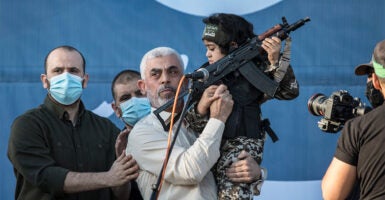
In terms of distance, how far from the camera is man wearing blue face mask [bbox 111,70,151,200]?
195 inches

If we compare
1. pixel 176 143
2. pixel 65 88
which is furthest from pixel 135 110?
pixel 176 143

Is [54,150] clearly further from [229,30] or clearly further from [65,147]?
[229,30]

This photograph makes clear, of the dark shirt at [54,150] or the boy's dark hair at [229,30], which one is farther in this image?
the dark shirt at [54,150]

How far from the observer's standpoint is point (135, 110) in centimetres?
496

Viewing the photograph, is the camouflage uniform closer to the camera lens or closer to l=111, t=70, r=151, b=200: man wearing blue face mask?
the camera lens

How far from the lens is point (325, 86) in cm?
538

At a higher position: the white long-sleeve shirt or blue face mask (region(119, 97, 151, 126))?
Result: blue face mask (region(119, 97, 151, 126))

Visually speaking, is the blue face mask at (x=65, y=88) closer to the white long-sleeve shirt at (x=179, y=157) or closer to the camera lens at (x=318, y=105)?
the white long-sleeve shirt at (x=179, y=157)

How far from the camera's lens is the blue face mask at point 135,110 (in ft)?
16.3

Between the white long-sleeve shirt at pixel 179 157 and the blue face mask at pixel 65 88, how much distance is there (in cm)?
57

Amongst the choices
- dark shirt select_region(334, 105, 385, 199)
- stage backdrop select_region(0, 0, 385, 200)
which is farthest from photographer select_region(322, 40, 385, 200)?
stage backdrop select_region(0, 0, 385, 200)

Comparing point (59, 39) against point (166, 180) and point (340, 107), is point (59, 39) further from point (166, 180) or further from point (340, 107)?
point (340, 107)

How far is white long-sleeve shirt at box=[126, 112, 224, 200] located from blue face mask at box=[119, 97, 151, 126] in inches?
31.3

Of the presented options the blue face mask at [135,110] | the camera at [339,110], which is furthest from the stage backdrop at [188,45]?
the camera at [339,110]
